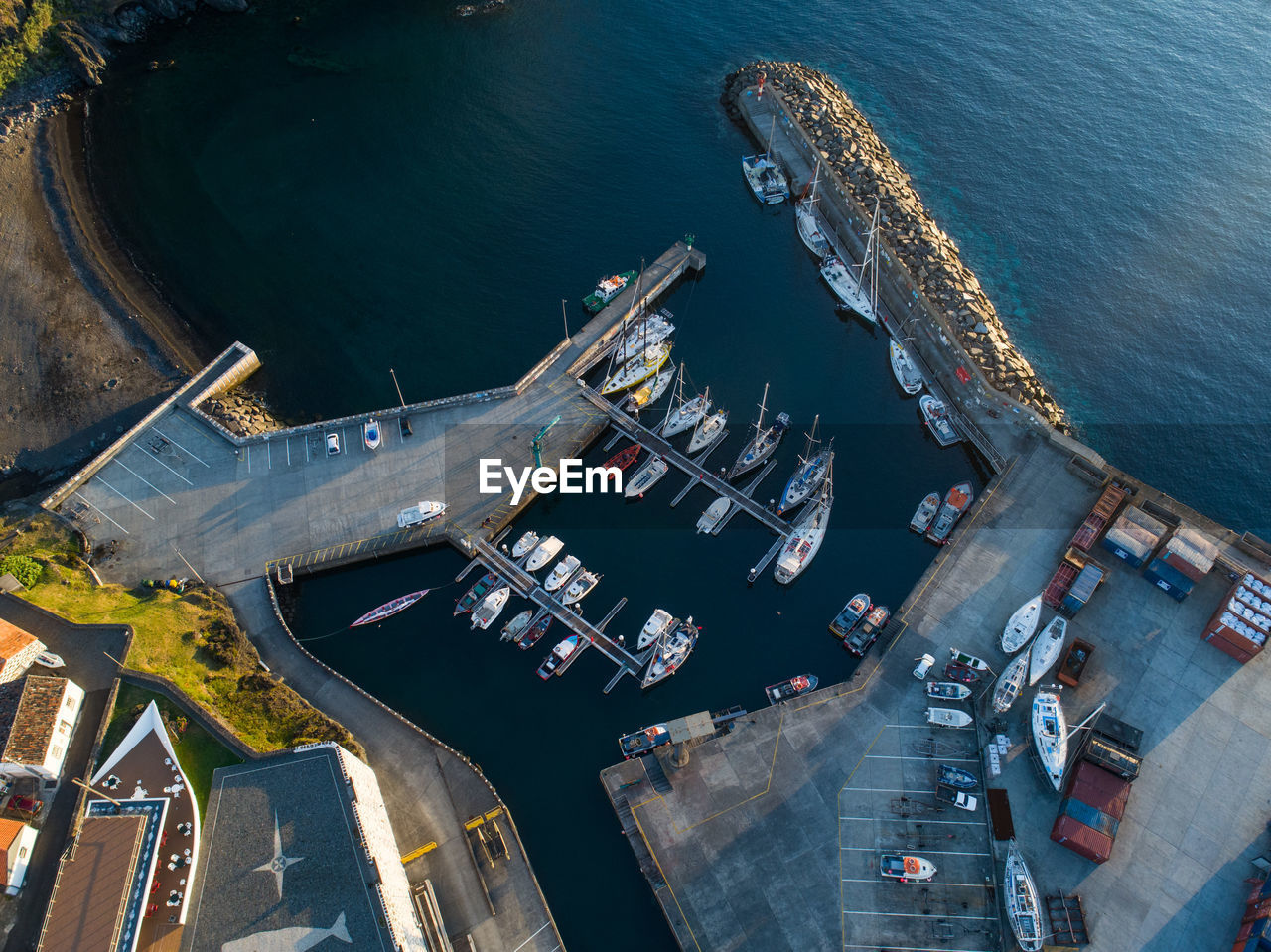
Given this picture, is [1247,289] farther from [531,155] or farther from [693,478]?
[531,155]

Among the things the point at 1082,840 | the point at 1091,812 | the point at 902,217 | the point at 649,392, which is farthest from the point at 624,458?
the point at 1082,840

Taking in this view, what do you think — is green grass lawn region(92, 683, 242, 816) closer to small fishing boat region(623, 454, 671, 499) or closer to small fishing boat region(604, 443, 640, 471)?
small fishing boat region(623, 454, 671, 499)

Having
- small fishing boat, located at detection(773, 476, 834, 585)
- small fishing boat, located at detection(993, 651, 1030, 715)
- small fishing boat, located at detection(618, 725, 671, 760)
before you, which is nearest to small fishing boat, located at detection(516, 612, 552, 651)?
small fishing boat, located at detection(618, 725, 671, 760)

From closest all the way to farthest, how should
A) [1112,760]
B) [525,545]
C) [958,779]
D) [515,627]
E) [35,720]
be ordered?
[35,720]
[1112,760]
[958,779]
[515,627]
[525,545]

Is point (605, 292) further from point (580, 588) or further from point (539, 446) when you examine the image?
point (580, 588)

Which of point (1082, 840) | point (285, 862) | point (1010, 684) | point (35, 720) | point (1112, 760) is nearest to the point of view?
point (285, 862)
